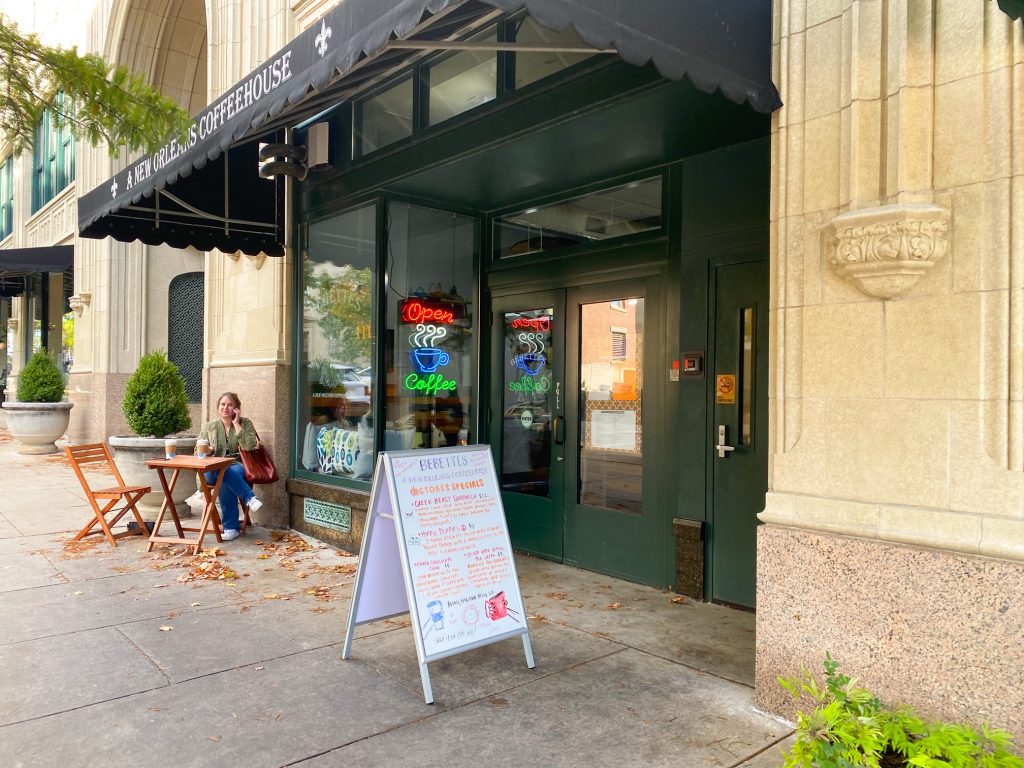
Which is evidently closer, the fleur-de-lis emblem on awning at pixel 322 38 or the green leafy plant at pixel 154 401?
the fleur-de-lis emblem on awning at pixel 322 38

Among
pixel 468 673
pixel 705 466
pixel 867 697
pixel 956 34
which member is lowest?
pixel 468 673

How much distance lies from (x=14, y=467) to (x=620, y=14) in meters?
13.9

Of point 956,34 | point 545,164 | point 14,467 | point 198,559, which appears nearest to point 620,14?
point 956,34

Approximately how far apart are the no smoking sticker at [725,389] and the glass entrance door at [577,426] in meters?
0.71

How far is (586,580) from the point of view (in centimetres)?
599

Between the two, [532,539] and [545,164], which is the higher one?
[545,164]

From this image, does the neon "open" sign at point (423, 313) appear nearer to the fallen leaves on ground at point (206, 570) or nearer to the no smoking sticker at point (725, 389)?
the fallen leaves on ground at point (206, 570)

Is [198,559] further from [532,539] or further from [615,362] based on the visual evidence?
[615,362]

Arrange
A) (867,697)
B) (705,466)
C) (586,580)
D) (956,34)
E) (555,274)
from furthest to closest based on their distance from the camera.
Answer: (555,274)
(586,580)
(705,466)
(956,34)
(867,697)

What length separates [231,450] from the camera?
7402mm

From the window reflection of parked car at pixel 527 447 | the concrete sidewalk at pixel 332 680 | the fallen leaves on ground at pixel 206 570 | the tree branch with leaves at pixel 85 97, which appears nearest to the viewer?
the concrete sidewalk at pixel 332 680

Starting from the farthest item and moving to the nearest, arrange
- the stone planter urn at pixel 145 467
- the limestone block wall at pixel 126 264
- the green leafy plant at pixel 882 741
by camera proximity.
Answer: the limestone block wall at pixel 126 264
the stone planter urn at pixel 145 467
the green leafy plant at pixel 882 741

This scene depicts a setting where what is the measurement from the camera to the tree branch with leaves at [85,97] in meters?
4.54

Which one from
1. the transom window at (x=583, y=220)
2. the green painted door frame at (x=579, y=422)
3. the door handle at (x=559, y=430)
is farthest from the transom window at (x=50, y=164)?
the door handle at (x=559, y=430)
